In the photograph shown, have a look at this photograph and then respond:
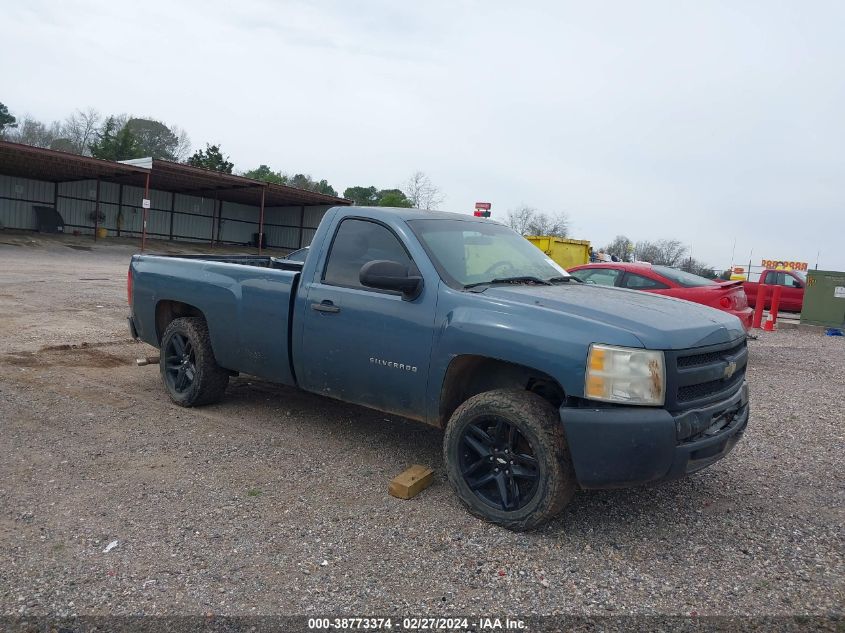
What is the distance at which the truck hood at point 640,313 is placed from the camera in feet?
11.2

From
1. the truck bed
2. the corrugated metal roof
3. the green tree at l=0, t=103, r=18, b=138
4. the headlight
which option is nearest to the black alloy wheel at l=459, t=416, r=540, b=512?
the headlight

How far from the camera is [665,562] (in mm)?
3387

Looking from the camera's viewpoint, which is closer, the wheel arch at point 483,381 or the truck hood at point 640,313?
the truck hood at point 640,313

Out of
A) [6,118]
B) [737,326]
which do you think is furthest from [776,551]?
[6,118]

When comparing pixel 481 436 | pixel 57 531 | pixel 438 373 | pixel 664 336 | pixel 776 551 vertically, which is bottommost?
pixel 57 531

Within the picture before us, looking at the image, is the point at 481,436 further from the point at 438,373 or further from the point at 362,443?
the point at 362,443

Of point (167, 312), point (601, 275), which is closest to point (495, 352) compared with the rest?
point (167, 312)

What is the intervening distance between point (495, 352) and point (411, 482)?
41.0 inches

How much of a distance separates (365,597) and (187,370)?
11.4 ft

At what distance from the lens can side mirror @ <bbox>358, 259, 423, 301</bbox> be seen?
3.92 m

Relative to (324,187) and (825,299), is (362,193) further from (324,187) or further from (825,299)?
(825,299)

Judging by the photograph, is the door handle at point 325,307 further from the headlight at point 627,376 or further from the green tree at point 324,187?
the green tree at point 324,187

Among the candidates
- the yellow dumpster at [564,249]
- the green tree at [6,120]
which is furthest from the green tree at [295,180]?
the yellow dumpster at [564,249]

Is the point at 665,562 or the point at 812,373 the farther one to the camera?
the point at 812,373
